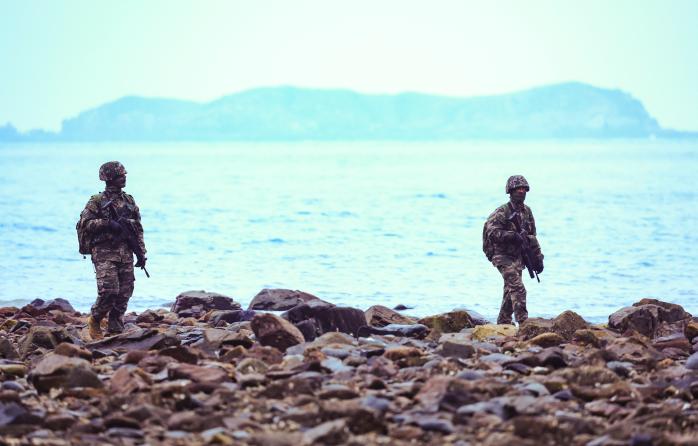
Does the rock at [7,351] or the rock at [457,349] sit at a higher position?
the rock at [457,349]

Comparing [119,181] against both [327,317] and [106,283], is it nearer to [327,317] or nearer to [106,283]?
[106,283]

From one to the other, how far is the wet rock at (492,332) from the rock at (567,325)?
0.47 metres

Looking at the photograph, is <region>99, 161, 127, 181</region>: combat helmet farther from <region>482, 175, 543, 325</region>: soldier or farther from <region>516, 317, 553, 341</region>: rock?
<region>516, 317, 553, 341</region>: rock

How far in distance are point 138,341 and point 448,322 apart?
11.4 feet

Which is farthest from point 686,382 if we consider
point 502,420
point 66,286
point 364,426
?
point 66,286

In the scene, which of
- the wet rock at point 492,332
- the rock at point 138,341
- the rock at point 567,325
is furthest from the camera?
the rock at point 567,325

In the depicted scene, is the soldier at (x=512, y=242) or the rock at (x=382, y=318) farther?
the soldier at (x=512, y=242)

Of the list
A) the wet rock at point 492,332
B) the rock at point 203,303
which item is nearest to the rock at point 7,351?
the wet rock at point 492,332

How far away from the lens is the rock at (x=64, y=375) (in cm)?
898

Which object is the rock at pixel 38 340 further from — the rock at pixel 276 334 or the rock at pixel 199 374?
the rock at pixel 199 374

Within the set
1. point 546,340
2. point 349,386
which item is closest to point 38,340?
point 349,386

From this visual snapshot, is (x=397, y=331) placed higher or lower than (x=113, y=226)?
lower

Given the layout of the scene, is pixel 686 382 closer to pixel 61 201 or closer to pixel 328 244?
pixel 328 244

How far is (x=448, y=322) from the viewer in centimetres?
1290
